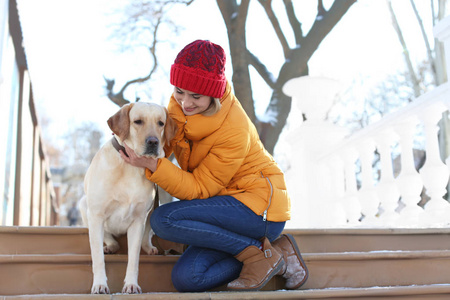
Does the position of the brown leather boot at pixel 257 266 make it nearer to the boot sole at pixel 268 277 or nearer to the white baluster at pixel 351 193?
the boot sole at pixel 268 277

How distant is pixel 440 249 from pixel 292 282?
1.22 m

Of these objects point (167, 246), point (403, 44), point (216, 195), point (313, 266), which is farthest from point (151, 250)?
point (403, 44)

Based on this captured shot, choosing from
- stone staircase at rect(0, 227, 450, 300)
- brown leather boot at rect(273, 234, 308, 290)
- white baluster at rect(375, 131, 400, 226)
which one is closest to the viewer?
stone staircase at rect(0, 227, 450, 300)

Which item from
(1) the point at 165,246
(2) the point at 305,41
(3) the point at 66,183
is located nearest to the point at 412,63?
(2) the point at 305,41

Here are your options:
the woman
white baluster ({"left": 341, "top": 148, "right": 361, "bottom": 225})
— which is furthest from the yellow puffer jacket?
white baluster ({"left": 341, "top": 148, "right": 361, "bottom": 225})

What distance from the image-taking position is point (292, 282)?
261cm

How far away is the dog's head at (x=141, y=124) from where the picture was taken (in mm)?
2576

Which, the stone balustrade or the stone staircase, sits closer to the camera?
the stone staircase

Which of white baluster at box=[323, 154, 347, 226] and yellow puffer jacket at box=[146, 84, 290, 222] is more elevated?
yellow puffer jacket at box=[146, 84, 290, 222]

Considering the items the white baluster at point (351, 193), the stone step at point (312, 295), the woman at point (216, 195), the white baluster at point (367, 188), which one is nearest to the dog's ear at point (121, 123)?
the woman at point (216, 195)

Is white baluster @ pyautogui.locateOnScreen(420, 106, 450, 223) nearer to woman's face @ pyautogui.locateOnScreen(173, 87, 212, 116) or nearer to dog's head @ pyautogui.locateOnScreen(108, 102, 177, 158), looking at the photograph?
woman's face @ pyautogui.locateOnScreen(173, 87, 212, 116)

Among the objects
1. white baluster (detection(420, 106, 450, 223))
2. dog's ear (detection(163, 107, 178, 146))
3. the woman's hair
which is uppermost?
the woman's hair

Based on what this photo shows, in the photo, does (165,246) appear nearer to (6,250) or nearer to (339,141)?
(6,250)

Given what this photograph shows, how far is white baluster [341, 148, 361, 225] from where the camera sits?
4719 mm
